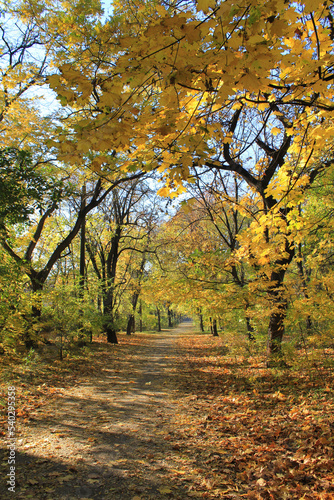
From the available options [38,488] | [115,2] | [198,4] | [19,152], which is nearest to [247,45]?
[198,4]

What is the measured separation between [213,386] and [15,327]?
4.61 meters

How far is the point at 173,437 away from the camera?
12.1 feet

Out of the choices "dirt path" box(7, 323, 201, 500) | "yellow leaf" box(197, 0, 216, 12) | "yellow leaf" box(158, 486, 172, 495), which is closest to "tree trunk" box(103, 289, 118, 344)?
"dirt path" box(7, 323, 201, 500)

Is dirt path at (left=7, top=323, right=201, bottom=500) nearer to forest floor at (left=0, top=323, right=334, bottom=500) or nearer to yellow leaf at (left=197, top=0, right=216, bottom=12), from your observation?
forest floor at (left=0, top=323, right=334, bottom=500)

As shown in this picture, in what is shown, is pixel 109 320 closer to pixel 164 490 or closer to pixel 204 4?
pixel 164 490

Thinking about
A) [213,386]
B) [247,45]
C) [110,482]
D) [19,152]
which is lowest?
[213,386]

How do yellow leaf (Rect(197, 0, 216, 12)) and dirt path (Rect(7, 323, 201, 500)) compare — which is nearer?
yellow leaf (Rect(197, 0, 216, 12))

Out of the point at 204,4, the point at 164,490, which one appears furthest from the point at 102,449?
the point at 204,4

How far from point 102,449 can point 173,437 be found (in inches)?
39.2

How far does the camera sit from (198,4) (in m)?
1.32

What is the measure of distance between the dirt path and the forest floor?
0.01m

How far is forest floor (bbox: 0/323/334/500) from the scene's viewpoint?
100 inches

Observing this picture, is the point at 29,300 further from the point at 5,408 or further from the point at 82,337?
the point at 82,337

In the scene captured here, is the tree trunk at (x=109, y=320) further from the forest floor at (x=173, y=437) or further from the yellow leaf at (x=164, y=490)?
the yellow leaf at (x=164, y=490)
